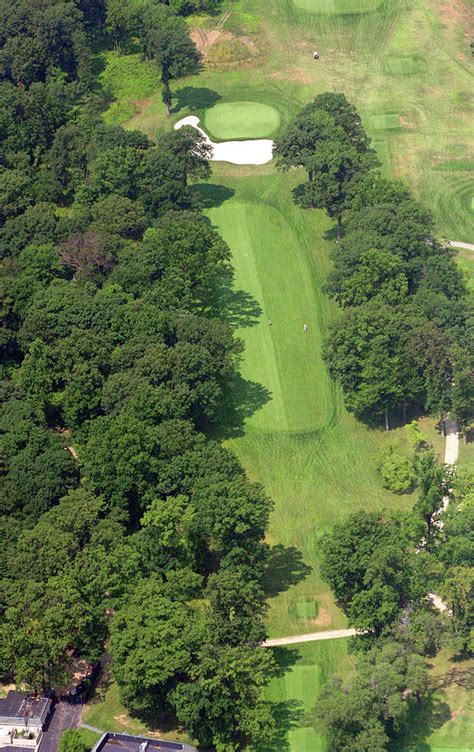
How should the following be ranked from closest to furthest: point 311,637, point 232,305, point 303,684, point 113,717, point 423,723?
point 423,723
point 113,717
point 303,684
point 311,637
point 232,305

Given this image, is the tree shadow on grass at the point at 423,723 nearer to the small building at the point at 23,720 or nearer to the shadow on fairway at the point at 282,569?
the shadow on fairway at the point at 282,569

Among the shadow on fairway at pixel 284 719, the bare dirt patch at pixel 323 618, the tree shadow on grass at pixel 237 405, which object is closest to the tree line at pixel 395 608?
the bare dirt patch at pixel 323 618

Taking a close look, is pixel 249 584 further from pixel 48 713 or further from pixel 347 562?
pixel 48 713

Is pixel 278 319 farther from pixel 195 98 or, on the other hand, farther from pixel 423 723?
pixel 423 723

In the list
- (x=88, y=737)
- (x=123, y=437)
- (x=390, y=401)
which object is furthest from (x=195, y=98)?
(x=88, y=737)

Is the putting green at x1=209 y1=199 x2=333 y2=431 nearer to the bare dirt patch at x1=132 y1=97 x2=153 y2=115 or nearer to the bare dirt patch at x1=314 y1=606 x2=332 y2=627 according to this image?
the bare dirt patch at x1=314 y1=606 x2=332 y2=627

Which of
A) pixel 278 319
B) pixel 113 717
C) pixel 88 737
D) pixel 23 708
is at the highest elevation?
pixel 278 319

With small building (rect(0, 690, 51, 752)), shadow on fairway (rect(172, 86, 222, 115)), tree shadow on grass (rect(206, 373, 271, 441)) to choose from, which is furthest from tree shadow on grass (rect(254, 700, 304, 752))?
shadow on fairway (rect(172, 86, 222, 115))
